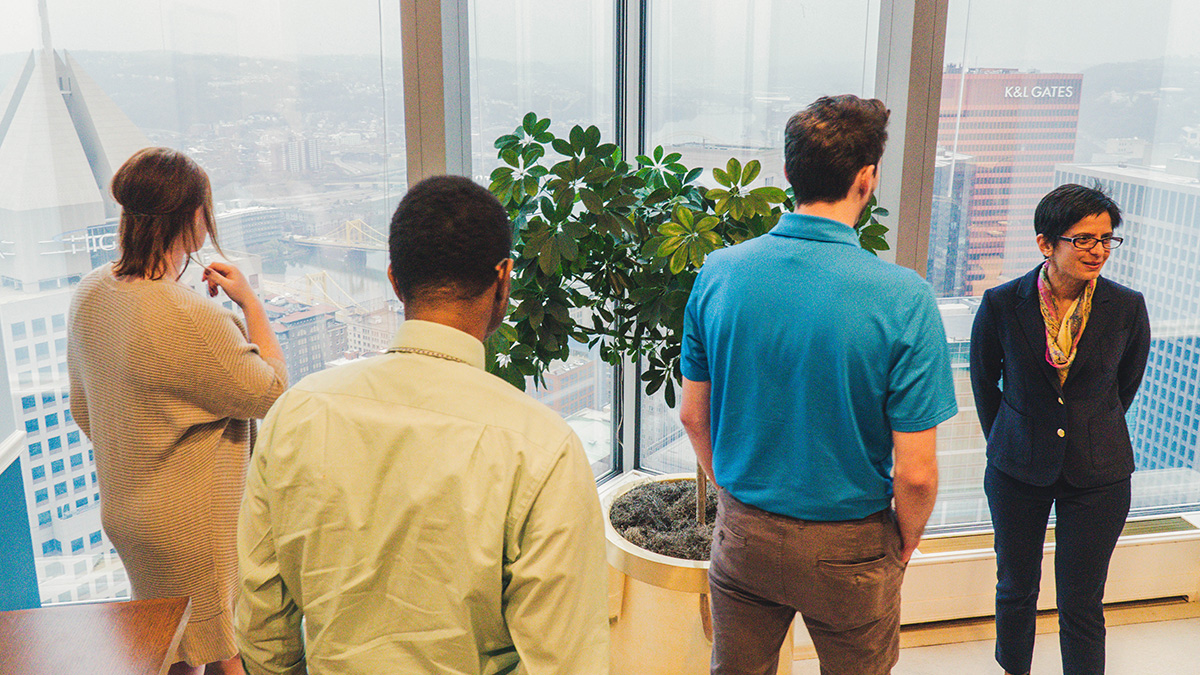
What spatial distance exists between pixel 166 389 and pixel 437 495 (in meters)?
0.97

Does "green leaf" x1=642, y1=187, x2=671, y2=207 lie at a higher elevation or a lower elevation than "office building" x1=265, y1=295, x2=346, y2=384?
higher

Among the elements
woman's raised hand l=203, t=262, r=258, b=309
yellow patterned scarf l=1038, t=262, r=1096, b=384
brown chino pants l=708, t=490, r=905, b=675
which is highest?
woman's raised hand l=203, t=262, r=258, b=309

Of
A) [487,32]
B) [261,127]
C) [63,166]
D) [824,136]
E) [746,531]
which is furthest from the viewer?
[487,32]

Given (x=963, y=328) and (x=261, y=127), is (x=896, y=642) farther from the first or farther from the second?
(x=261, y=127)

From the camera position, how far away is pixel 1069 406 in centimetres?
220

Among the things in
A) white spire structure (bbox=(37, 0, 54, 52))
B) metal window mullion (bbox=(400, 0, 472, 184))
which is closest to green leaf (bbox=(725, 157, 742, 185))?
metal window mullion (bbox=(400, 0, 472, 184))

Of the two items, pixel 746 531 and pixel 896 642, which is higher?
pixel 746 531

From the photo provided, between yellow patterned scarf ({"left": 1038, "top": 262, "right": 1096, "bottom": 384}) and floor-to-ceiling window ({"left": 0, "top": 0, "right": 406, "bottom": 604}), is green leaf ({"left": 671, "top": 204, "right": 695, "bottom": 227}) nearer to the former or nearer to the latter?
floor-to-ceiling window ({"left": 0, "top": 0, "right": 406, "bottom": 604})

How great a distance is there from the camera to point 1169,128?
9.42 feet

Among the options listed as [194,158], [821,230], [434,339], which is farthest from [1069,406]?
[194,158]

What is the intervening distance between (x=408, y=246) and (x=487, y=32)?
193cm

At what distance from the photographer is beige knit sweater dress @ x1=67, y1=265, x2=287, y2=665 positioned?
1.66 m

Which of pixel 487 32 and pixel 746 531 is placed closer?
pixel 746 531

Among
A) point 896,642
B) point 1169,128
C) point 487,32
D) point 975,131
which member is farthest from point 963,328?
point 487,32
